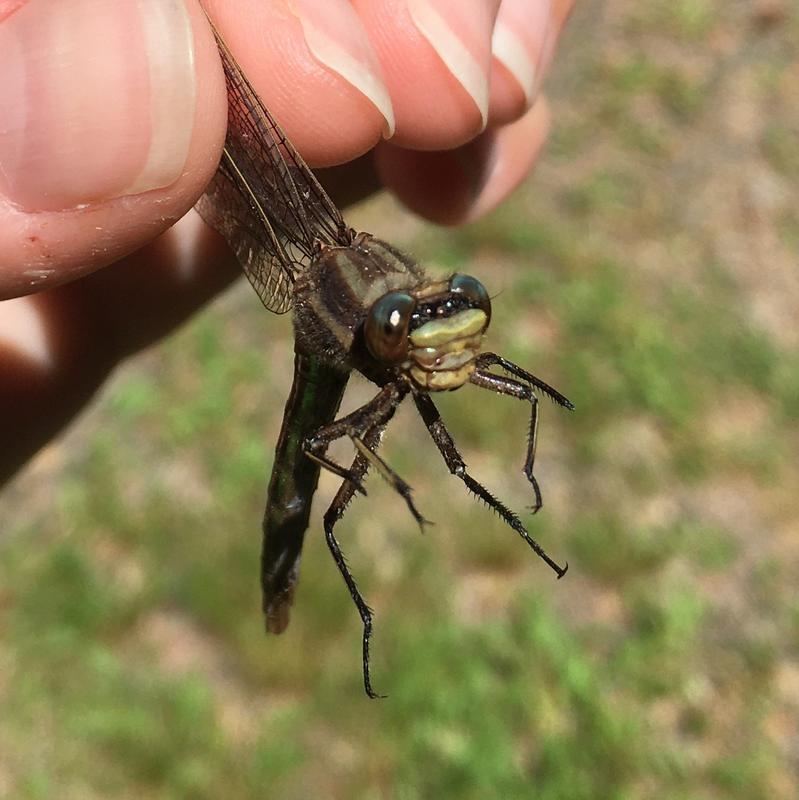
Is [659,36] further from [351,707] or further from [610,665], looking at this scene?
[351,707]

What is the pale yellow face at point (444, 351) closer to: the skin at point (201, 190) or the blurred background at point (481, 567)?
the skin at point (201, 190)

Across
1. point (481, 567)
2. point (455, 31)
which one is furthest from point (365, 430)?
point (481, 567)

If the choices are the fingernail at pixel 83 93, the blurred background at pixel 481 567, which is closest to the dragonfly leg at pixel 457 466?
the fingernail at pixel 83 93

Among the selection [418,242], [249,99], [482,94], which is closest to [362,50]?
[249,99]

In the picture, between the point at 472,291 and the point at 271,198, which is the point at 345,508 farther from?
the point at 271,198

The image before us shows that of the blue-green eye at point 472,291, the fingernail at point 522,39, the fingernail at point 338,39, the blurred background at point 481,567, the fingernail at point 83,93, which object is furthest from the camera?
the blurred background at point 481,567

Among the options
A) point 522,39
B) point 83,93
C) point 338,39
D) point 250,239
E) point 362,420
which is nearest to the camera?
point 83,93
